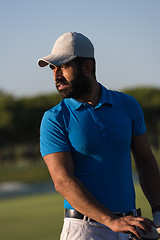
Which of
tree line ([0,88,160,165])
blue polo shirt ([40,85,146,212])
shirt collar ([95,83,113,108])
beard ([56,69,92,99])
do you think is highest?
beard ([56,69,92,99])

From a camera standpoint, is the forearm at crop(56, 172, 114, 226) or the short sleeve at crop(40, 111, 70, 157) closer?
the forearm at crop(56, 172, 114, 226)

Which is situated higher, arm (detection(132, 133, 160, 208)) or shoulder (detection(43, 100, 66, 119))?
shoulder (detection(43, 100, 66, 119))

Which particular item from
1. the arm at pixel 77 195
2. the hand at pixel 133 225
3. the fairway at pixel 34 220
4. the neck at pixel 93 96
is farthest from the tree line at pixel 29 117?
the hand at pixel 133 225

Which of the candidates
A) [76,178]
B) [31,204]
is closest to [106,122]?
[76,178]

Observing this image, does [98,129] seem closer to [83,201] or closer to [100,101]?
[100,101]

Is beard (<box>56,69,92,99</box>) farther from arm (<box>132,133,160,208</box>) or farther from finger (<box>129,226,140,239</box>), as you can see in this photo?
finger (<box>129,226,140,239</box>)

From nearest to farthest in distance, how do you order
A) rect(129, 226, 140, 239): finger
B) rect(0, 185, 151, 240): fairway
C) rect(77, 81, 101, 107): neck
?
rect(129, 226, 140, 239): finger, rect(77, 81, 101, 107): neck, rect(0, 185, 151, 240): fairway

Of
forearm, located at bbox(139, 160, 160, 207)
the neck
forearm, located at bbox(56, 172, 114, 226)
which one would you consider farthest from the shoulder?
forearm, located at bbox(139, 160, 160, 207)

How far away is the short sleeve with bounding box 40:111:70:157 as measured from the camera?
2.68 m

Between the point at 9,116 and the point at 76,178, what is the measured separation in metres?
51.7

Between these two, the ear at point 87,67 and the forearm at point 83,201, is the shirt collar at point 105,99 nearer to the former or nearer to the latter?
the ear at point 87,67

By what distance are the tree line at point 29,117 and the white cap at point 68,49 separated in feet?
166

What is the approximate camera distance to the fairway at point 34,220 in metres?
9.48

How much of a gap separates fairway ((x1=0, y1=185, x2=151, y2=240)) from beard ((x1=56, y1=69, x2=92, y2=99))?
6.40 m
